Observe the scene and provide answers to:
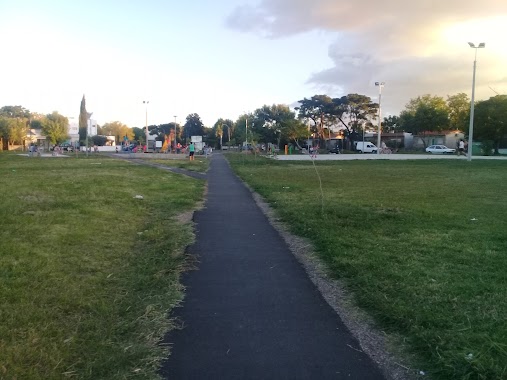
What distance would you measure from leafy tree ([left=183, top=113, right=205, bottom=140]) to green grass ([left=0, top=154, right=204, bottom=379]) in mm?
121002

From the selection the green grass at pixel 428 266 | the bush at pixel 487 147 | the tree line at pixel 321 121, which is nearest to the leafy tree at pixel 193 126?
the tree line at pixel 321 121

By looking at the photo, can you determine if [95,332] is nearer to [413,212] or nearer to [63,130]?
[413,212]

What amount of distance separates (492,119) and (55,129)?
74.0 metres

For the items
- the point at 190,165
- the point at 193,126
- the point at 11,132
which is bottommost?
the point at 190,165

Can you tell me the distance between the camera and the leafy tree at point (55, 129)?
93562mm

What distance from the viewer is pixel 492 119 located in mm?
62969

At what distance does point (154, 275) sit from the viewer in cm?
652

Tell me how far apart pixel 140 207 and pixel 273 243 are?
17.8 feet

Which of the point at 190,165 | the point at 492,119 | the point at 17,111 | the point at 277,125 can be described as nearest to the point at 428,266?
the point at 190,165

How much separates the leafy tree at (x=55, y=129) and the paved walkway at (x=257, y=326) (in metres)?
93.4

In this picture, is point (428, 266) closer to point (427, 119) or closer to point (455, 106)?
point (427, 119)

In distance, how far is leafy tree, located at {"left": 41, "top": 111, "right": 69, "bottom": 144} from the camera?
9356cm

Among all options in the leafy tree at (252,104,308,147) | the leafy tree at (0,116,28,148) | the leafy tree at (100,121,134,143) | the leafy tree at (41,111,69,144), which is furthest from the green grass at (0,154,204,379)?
the leafy tree at (100,121,134,143)

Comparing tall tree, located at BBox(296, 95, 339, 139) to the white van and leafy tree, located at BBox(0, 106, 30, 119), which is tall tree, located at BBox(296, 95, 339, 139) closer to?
the white van
